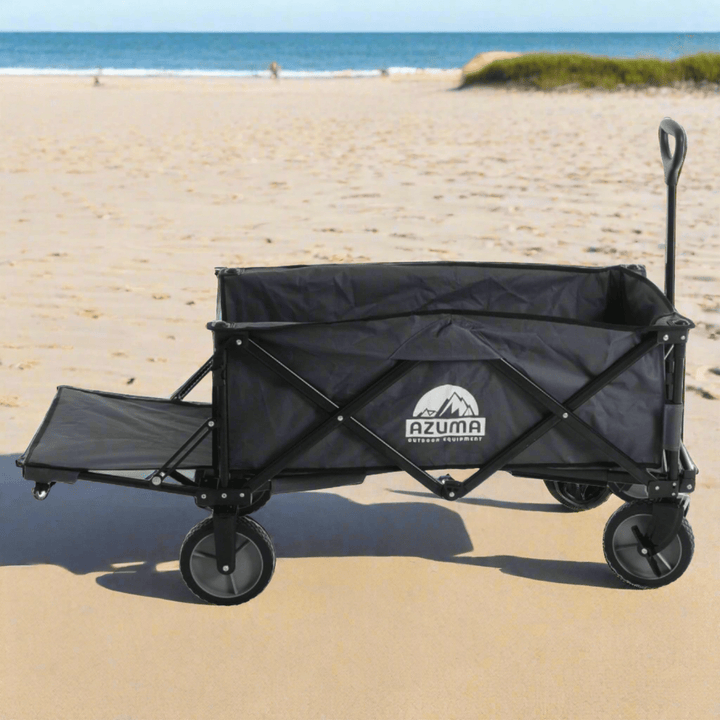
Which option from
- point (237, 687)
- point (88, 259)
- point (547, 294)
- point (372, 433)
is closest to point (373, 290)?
point (547, 294)

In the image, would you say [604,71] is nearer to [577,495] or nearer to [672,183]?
[577,495]

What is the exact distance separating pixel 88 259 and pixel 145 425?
12.0ft

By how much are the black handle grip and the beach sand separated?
1.11 meters

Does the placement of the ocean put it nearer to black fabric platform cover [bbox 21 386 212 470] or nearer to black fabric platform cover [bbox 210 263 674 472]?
black fabric platform cover [bbox 21 386 212 470]

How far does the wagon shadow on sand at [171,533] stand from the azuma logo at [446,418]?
564 millimetres

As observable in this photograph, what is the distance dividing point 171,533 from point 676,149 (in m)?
1.86

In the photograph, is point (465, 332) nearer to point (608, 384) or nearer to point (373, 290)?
point (608, 384)

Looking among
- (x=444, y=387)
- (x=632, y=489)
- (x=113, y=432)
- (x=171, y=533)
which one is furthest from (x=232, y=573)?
(x=632, y=489)

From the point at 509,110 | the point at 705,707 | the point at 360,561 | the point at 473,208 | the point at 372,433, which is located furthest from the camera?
the point at 509,110

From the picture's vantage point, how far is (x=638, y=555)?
2.72 m

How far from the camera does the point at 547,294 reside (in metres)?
3.23

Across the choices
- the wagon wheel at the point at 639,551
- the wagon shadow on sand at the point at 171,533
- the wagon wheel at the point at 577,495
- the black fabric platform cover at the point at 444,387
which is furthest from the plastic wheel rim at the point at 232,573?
the wagon wheel at the point at 577,495

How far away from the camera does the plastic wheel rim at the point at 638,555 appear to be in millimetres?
2699

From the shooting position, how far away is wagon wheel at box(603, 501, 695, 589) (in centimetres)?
269
